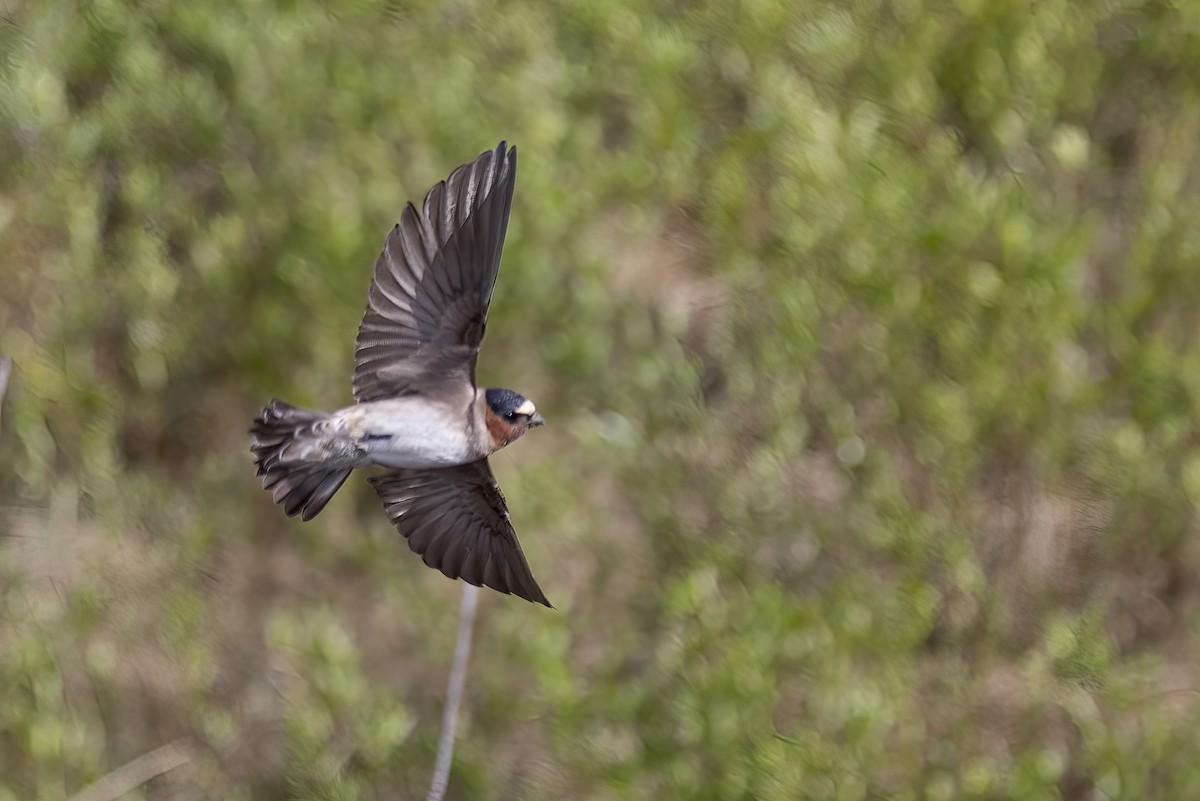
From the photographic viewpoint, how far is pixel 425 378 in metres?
3.16

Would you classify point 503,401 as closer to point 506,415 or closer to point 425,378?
point 506,415

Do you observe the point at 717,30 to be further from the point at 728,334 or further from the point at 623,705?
the point at 623,705

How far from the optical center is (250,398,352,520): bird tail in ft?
10.1

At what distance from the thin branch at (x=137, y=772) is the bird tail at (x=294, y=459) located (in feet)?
6.00

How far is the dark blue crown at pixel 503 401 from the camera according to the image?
3229 mm

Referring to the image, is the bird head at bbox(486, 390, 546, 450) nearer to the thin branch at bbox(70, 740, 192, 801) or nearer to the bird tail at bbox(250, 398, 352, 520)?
the bird tail at bbox(250, 398, 352, 520)

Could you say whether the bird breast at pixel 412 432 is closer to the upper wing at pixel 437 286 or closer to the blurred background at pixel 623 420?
the upper wing at pixel 437 286

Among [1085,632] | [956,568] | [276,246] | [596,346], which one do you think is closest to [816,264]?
[596,346]

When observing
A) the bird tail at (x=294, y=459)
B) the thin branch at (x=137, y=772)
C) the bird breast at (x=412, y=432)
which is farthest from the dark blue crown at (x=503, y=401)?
the thin branch at (x=137, y=772)

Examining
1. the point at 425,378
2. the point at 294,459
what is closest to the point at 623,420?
the point at 425,378

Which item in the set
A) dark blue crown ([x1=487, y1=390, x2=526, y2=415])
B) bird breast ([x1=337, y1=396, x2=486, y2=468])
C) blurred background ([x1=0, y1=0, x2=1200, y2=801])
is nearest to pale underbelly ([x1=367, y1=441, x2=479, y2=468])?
bird breast ([x1=337, y1=396, x2=486, y2=468])

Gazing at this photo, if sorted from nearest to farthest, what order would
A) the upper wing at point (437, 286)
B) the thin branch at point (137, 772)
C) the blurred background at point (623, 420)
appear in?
the upper wing at point (437, 286) < the thin branch at point (137, 772) < the blurred background at point (623, 420)

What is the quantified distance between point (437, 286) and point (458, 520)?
1.97ft

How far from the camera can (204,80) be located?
4.93 m
